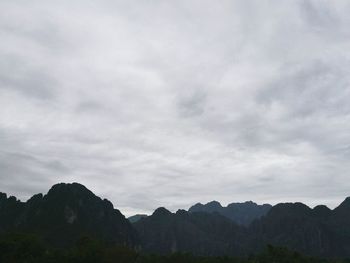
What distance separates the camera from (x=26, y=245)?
74688 millimetres

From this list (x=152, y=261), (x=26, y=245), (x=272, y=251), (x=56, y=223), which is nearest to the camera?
(x=26, y=245)

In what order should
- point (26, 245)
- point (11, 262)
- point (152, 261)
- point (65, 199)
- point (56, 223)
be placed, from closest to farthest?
1. point (11, 262)
2. point (26, 245)
3. point (152, 261)
4. point (56, 223)
5. point (65, 199)

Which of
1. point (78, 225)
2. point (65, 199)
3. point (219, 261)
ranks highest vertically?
point (65, 199)

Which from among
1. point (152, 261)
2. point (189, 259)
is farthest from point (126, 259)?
point (189, 259)

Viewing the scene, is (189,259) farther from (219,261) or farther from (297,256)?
(297,256)

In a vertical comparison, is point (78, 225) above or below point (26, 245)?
above

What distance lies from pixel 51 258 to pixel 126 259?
1378 cm

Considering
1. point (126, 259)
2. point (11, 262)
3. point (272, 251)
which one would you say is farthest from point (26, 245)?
point (272, 251)

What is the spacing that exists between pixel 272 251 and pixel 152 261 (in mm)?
24092

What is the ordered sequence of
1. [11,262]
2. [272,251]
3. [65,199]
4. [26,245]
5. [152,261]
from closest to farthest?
[11,262] → [26,245] → [152,261] → [272,251] → [65,199]

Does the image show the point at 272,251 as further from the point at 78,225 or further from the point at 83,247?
the point at 78,225

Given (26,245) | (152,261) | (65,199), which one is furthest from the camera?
(65,199)

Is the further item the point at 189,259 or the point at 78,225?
the point at 78,225

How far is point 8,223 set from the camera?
196 m
